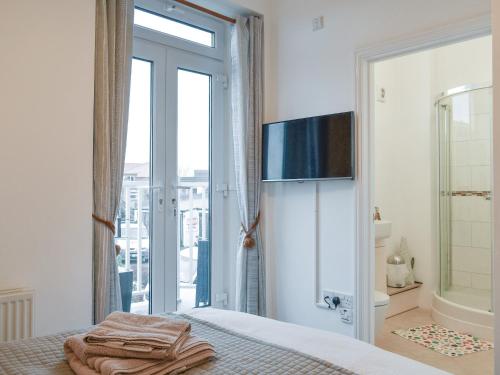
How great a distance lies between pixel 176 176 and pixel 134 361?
1.94 meters

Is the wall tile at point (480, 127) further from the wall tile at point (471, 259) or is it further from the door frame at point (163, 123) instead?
the door frame at point (163, 123)

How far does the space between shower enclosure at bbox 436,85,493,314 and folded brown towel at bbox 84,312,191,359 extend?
123 inches

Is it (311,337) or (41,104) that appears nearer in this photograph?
(311,337)

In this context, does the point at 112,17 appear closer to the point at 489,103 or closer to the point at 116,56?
the point at 116,56

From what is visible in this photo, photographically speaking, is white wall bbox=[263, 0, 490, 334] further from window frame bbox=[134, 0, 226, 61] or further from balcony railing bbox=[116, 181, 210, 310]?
balcony railing bbox=[116, 181, 210, 310]

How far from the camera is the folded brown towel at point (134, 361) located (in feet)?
3.83

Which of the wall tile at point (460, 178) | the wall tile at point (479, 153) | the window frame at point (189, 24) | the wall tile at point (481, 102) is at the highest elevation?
the window frame at point (189, 24)

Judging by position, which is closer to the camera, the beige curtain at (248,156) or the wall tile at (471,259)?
the beige curtain at (248,156)

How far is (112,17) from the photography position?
251cm

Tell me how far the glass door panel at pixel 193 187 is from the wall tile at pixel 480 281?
2.38 m

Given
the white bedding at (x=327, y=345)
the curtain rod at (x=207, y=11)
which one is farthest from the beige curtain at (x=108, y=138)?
the white bedding at (x=327, y=345)

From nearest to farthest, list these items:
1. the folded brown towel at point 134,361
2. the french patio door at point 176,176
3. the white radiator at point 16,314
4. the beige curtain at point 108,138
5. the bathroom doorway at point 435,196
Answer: the folded brown towel at point 134,361, the white radiator at point 16,314, the beige curtain at point 108,138, the french patio door at point 176,176, the bathroom doorway at point 435,196

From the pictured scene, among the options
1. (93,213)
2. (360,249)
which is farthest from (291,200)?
(93,213)

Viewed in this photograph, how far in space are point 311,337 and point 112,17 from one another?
204 centimetres
